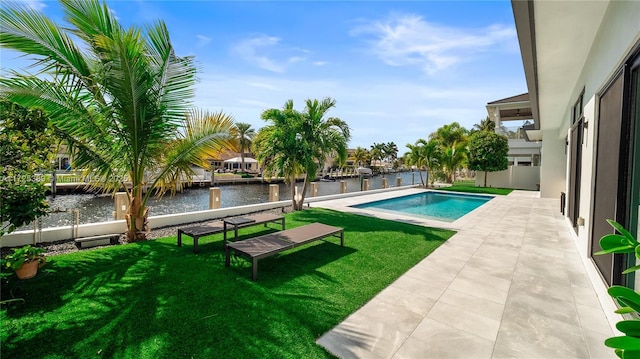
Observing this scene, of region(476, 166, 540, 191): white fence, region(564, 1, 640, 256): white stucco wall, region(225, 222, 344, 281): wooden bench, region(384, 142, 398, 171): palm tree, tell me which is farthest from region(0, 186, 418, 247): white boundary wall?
region(384, 142, 398, 171): palm tree

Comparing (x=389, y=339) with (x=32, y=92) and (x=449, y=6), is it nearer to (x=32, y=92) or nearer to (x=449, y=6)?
(x=32, y=92)

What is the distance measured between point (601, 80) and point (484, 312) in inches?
172

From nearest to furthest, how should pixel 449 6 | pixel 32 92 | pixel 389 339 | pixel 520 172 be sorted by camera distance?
pixel 389 339
pixel 32 92
pixel 449 6
pixel 520 172

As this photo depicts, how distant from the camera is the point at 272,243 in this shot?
203 inches

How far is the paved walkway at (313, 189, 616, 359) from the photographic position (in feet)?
9.80

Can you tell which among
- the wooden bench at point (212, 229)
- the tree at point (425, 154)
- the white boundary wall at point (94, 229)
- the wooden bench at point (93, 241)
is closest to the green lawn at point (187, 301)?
the wooden bench at point (212, 229)

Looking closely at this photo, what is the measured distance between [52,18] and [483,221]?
1211 cm

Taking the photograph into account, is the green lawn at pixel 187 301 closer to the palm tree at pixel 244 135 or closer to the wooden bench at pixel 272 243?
the wooden bench at pixel 272 243

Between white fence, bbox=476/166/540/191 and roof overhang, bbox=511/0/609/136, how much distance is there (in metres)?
17.9

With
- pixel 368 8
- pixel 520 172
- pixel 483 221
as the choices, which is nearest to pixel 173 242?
pixel 368 8

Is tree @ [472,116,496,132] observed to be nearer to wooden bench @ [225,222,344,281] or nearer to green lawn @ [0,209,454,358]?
wooden bench @ [225,222,344,281]

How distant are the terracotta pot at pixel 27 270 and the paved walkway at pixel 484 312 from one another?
4529 millimetres

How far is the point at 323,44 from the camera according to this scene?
10414 millimetres

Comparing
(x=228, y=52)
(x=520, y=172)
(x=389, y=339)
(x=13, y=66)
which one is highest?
(x=228, y=52)
